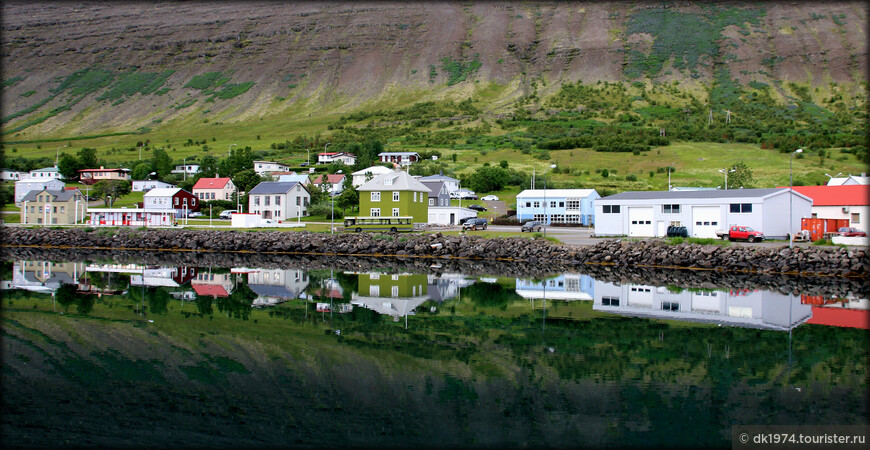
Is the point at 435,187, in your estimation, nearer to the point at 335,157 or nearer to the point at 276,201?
the point at 276,201

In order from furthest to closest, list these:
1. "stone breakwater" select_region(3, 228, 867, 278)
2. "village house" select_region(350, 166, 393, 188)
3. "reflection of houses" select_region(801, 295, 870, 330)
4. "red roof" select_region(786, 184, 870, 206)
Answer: "village house" select_region(350, 166, 393, 188) → "red roof" select_region(786, 184, 870, 206) → "stone breakwater" select_region(3, 228, 867, 278) → "reflection of houses" select_region(801, 295, 870, 330)

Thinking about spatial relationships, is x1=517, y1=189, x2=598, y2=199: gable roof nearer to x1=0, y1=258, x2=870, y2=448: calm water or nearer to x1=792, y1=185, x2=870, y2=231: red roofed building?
x1=792, y1=185, x2=870, y2=231: red roofed building

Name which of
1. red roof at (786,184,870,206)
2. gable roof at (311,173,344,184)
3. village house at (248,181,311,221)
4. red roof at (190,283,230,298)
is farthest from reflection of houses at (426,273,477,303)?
gable roof at (311,173,344,184)

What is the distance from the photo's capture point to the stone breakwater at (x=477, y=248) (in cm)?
3253

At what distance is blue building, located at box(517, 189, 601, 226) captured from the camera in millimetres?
60844

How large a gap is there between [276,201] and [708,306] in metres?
52.4

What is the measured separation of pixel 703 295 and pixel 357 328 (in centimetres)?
1469

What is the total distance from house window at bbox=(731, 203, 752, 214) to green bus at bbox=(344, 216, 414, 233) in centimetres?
2433

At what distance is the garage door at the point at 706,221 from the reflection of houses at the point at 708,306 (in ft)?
57.0

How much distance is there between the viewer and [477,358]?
14.6 metres

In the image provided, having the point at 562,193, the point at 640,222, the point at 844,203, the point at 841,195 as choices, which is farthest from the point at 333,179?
the point at 844,203

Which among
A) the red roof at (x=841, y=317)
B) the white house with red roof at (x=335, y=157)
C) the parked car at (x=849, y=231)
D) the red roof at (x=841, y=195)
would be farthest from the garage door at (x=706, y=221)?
the white house with red roof at (x=335, y=157)

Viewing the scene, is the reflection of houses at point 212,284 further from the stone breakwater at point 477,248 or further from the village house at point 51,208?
the village house at point 51,208

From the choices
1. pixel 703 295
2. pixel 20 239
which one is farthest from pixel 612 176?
pixel 20 239
